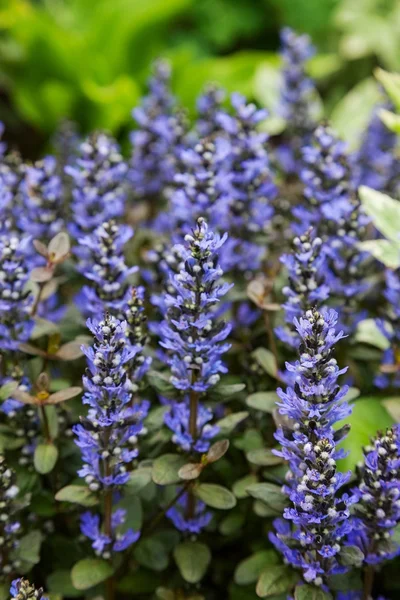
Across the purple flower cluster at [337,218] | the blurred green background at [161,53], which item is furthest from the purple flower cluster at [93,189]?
the blurred green background at [161,53]

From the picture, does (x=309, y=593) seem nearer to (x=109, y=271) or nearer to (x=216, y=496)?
(x=216, y=496)

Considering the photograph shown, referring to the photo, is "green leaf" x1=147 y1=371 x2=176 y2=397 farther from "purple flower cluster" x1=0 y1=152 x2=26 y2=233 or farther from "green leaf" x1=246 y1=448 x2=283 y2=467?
"purple flower cluster" x1=0 y1=152 x2=26 y2=233

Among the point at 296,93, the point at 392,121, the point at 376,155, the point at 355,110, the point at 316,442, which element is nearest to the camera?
the point at 316,442

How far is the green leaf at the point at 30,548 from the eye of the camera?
5.47 feet

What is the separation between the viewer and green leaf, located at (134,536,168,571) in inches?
69.2

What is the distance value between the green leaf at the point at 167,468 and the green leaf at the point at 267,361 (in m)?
0.32

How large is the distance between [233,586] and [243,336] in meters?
0.67

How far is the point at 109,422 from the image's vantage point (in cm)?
148

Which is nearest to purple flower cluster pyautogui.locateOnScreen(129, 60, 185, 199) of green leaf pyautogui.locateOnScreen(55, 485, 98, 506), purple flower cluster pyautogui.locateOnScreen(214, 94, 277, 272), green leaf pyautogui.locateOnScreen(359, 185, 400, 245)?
purple flower cluster pyautogui.locateOnScreen(214, 94, 277, 272)

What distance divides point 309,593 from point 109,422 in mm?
542

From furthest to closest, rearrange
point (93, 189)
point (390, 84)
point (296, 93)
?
point (296, 93) → point (390, 84) → point (93, 189)

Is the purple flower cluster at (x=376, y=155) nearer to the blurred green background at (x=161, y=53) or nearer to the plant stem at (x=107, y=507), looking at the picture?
the blurred green background at (x=161, y=53)

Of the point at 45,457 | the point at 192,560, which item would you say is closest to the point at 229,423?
the point at 192,560

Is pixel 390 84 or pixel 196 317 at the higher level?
pixel 390 84
